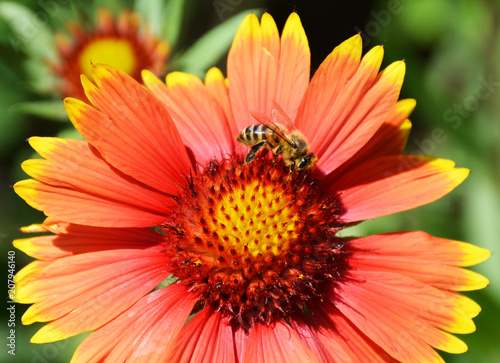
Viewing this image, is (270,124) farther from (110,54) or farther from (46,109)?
(110,54)

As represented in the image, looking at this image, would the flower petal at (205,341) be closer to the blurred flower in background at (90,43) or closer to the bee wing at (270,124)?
the bee wing at (270,124)

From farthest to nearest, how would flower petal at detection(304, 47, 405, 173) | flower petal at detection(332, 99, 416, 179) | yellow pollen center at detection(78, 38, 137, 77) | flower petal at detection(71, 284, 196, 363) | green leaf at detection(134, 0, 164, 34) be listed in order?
yellow pollen center at detection(78, 38, 137, 77) → green leaf at detection(134, 0, 164, 34) → flower petal at detection(332, 99, 416, 179) → flower petal at detection(304, 47, 405, 173) → flower petal at detection(71, 284, 196, 363)

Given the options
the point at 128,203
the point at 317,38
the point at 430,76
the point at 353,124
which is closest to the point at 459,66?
the point at 430,76

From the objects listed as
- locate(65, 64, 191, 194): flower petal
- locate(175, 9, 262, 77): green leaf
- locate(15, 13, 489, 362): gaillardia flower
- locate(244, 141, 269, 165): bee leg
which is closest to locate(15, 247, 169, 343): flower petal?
locate(15, 13, 489, 362): gaillardia flower

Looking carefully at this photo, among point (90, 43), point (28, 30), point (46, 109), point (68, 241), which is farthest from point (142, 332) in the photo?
point (90, 43)

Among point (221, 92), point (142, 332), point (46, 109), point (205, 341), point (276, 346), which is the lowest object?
point (276, 346)

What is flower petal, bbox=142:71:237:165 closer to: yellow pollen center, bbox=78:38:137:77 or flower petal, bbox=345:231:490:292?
flower petal, bbox=345:231:490:292

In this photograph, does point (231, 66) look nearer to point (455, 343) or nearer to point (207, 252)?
point (207, 252)
